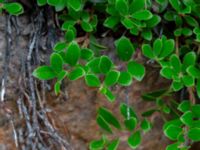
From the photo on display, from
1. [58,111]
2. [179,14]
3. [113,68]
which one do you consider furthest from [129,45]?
[58,111]

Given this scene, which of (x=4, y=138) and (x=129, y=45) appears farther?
(x=4, y=138)

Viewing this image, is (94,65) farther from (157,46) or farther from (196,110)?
(196,110)

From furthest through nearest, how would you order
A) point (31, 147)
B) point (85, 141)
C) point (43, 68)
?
point (85, 141) < point (31, 147) < point (43, 68)

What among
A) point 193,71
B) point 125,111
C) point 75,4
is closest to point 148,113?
point 125,111

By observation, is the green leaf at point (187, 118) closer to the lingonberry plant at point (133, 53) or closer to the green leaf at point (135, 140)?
the lingonberry plant at point (133, 53)

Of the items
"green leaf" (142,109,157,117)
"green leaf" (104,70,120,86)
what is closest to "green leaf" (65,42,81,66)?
"green leaf" (104,70,120,86)

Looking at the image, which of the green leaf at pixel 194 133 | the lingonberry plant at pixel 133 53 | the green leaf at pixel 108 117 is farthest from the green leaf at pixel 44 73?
the green leaf at pixel 194 133

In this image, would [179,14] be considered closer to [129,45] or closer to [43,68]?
[129,45]
